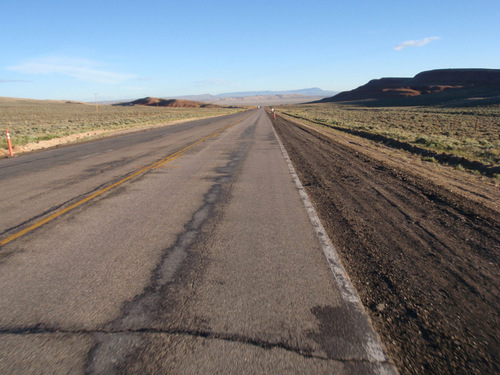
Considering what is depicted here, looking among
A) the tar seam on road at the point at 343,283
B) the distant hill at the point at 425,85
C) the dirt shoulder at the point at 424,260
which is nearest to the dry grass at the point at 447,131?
the dirt shoulder at the point at 424,260

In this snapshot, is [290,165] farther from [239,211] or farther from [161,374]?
[161,374]

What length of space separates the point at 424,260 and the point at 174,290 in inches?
118

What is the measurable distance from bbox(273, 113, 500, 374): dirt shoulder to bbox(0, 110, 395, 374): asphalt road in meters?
0.29

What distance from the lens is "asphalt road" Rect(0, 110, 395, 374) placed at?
270 centimetres

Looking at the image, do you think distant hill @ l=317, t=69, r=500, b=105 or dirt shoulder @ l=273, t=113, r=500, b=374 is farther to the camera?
distant hill @ l=317, t=69, r=500, b=105

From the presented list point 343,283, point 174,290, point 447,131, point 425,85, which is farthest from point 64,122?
point 425,85

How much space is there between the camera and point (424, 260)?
4.47m

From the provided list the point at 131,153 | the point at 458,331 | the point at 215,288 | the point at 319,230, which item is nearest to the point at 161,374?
the point at 215,288

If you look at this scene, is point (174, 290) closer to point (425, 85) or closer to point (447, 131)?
point (447, 131)

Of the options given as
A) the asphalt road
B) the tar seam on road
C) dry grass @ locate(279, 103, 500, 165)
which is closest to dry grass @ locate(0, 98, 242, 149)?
the asphalt road

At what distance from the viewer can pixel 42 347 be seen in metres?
2.80

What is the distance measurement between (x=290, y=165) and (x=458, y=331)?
29.9ft

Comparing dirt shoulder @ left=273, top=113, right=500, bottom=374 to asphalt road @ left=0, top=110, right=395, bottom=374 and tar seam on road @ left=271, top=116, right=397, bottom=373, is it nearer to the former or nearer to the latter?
tar seam on road @ left=271, top=116, right=397, bottom=373

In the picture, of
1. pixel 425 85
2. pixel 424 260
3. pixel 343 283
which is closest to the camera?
pixel 343 283
